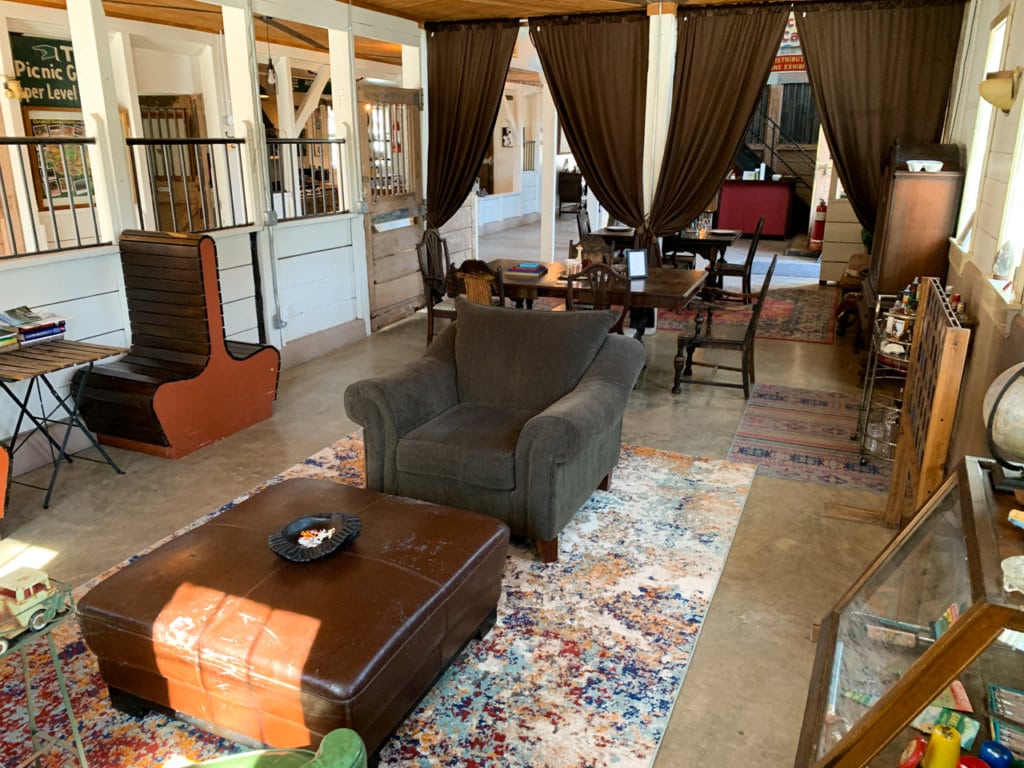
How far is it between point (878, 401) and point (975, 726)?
3.71 meters

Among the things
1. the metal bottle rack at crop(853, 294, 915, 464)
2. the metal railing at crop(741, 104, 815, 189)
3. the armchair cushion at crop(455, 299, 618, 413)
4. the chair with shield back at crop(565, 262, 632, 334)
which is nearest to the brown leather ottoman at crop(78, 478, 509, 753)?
the armchair cushion at crop(455, 299, 618, 413)

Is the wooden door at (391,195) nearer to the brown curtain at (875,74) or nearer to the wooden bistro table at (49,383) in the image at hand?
the wooden bistro table at (49,383)

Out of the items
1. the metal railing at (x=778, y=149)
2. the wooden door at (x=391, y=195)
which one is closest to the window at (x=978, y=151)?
the wooden door at (x=391, y=195)

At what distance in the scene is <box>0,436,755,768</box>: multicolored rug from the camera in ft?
7.06

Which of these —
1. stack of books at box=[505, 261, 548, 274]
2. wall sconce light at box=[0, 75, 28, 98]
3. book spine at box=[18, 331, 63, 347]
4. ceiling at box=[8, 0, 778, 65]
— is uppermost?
ceiling at box=[8, 0, 778, 65]

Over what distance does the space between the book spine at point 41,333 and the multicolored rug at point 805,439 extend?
3.56 meters

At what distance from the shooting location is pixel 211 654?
1976 mm

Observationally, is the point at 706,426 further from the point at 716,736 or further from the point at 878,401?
the point at 716,736

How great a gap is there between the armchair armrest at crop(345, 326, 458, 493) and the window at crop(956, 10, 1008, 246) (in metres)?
3.20

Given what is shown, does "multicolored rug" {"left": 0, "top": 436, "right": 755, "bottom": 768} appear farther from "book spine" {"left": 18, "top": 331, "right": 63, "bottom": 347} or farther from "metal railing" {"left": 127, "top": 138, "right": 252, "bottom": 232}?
"metal railing" {"left": 127, "top": 138, "right": 252, "bottom": 232}

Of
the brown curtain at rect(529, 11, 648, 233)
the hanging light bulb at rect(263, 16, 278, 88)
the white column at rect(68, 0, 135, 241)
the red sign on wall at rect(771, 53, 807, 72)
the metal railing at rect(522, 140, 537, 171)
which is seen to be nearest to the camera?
the white column at rect(68, 0, 135, 241)

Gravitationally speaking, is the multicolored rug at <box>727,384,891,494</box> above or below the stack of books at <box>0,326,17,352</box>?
below

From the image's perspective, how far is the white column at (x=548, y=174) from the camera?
7143 millimetres

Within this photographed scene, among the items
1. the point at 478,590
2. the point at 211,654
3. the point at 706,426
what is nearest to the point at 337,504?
the point at 478,590
